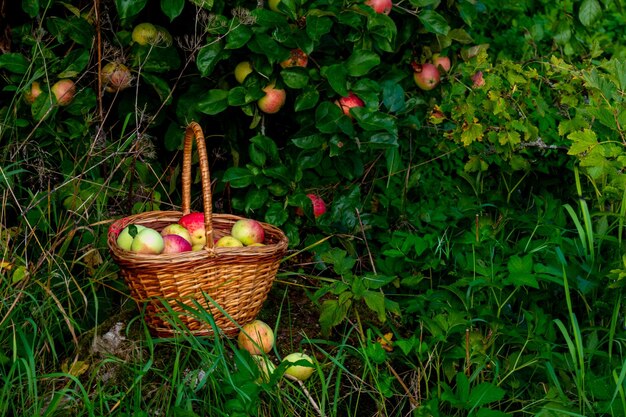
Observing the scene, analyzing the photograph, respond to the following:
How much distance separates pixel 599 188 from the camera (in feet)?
9.11

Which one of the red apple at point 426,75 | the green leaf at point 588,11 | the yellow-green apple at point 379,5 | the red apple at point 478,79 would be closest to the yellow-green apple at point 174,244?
the yellow-green apple at point 379,5

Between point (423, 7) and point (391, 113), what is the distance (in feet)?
1.32

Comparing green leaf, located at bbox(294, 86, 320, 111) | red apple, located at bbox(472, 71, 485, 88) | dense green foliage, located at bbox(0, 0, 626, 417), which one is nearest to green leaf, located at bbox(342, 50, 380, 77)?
dense green foliage, located at bbox(0, 0, 626, 417)

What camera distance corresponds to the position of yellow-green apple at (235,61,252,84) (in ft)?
8.85

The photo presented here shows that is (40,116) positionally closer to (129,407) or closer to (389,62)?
(129,407)

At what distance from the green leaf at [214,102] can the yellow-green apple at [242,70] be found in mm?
71

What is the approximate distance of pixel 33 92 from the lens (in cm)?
283

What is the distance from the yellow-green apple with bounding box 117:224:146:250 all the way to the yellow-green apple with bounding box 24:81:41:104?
725mm

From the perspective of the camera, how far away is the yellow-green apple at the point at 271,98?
271 centimetres

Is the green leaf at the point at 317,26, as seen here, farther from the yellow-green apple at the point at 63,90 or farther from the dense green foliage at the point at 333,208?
the yellow-green apple at the point at 63,90

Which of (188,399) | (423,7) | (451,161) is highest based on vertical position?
(423,7)

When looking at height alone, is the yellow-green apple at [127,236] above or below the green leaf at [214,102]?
below

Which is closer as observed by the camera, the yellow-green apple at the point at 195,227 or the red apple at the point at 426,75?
the yellow-green apple at the point at 195,227

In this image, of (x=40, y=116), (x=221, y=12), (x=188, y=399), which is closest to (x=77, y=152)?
(x=40, y=116)
